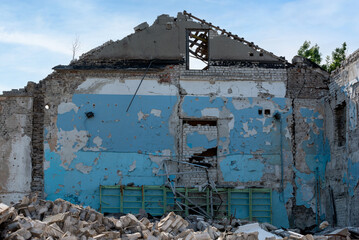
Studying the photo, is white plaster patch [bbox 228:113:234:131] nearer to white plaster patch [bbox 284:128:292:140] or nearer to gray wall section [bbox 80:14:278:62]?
white plaster patch [bbox 284:128:292:140]

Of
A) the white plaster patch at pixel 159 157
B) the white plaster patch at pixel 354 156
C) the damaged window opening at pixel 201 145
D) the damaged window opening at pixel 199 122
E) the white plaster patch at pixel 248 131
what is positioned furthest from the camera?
the damaged window opening at pixel 199 122

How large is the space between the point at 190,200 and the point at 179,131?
6.99ft

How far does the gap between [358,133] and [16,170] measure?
9.79 meters

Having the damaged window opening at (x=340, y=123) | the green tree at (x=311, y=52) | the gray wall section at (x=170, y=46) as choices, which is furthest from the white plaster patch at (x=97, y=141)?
the green tree at (x=311, y=52)

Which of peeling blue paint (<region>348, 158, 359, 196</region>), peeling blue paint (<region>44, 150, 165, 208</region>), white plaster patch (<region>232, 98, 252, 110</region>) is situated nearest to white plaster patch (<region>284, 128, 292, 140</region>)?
white plaster patch (<region>232, 98, 252, 110</region>)

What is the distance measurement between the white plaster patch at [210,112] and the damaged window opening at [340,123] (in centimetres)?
354

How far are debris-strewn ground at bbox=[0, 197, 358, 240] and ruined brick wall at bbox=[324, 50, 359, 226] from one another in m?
2.69

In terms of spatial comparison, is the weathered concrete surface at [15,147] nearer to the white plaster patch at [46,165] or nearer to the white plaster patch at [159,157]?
the white plaster patch at [46,165]

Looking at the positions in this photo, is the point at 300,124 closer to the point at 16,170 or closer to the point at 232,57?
the point at 232,57

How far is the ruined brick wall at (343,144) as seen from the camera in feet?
51.2

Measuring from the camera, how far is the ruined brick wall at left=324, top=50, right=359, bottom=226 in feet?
51.2

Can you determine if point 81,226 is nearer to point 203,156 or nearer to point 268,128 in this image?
point 203,156

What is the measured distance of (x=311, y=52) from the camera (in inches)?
1166

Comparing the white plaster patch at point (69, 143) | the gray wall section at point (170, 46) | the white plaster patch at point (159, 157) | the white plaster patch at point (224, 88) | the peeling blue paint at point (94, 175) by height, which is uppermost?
the gray wall section at point (170, 46)
